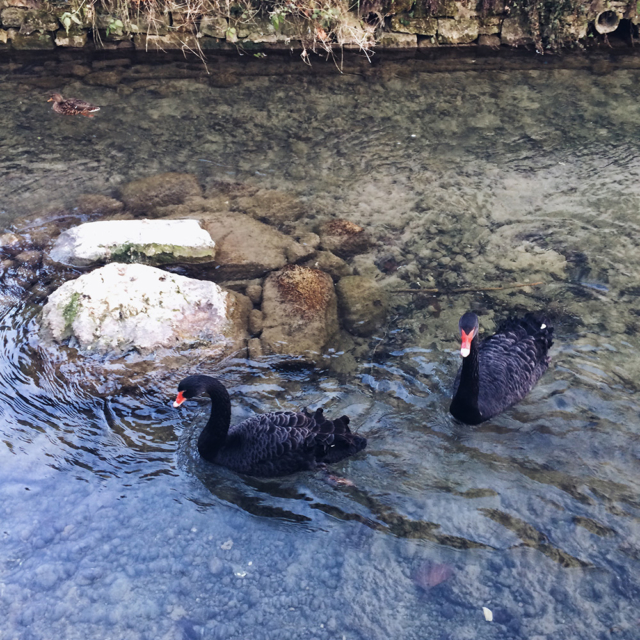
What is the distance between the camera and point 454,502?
3863 millimetres

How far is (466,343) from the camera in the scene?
4020 millimetres

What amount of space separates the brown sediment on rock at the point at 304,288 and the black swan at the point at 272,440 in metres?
1.30

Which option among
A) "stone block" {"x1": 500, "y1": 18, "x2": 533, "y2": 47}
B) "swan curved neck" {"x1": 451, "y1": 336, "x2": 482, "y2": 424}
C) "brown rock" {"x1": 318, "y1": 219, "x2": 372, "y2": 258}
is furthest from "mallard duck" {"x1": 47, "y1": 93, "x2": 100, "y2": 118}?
"swan curved neck" {"x1": 451, "y1": 336, "x2": 482, "y2": 424}

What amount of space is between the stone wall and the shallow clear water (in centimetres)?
258

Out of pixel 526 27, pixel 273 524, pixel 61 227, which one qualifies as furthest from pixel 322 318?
pixel 526 27

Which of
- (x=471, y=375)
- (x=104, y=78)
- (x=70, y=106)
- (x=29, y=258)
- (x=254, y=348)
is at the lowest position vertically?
(x=254, y=348)

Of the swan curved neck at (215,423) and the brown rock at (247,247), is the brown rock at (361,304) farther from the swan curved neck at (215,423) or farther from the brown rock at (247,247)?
the swan curved neck at (215,423)

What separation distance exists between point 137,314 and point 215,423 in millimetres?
1373

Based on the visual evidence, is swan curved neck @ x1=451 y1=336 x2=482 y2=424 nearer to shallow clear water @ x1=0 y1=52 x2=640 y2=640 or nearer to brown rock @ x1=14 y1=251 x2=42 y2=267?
shallow clear water @ x1=0 y1=52 x2=640 y2=640

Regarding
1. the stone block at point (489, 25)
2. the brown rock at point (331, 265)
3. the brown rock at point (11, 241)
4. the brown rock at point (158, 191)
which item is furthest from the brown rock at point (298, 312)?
the stone block at point (489, 25)

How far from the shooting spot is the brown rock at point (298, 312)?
16.4 feet

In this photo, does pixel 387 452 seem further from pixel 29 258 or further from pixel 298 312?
pixel 29 258

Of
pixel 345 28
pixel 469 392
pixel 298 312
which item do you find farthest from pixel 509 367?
pixel 345 28

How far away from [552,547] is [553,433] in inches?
36.5
